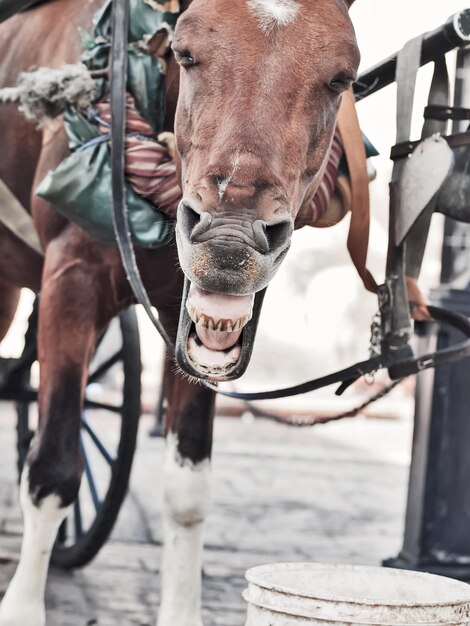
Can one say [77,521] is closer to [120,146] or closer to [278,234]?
[120,146]

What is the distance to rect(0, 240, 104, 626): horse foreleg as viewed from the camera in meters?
3.37

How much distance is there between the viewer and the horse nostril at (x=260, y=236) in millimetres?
2441

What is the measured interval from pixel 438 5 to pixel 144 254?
631 centimetres

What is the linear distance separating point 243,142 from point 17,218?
1462mm

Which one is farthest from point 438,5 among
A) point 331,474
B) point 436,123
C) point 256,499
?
point 436,123

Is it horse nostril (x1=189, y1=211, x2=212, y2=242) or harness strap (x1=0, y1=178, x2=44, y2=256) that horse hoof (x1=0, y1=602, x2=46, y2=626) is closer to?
harness strap (x1=0, y1=178, x2=44, y2=256)

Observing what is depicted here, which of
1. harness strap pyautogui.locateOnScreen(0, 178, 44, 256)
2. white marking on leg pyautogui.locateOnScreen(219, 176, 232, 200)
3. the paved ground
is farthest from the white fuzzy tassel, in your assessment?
the paved ground

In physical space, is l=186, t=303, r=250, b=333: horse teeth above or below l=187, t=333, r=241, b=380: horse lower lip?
above

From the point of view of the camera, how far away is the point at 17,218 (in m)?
3.81

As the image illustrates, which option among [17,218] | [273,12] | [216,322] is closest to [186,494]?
[17,218]

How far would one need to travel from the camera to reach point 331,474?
803cm

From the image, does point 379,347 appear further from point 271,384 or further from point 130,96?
point 271,384

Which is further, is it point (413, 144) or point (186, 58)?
point (413, 144)

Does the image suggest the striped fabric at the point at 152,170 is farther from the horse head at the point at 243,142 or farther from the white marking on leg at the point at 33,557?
the white marking on leg at the point at 33,557
